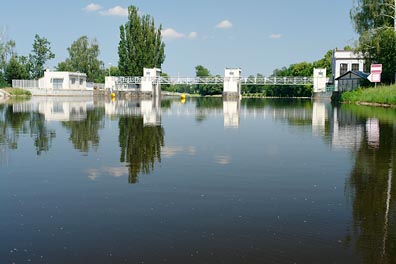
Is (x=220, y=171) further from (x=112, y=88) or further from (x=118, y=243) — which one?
(x=112, y=88)

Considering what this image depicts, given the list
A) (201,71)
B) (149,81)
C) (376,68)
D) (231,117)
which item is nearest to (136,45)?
(149,81)

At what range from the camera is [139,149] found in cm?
Answer: 1419

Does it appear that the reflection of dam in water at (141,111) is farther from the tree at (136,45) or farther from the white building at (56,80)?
the white building at (56,80)

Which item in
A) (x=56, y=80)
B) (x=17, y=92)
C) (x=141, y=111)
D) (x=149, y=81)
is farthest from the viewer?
(x=56, y=80)

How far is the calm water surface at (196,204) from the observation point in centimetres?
548

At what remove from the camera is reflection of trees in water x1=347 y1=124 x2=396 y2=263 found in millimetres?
5535

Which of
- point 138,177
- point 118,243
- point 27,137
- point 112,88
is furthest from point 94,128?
point 112,88

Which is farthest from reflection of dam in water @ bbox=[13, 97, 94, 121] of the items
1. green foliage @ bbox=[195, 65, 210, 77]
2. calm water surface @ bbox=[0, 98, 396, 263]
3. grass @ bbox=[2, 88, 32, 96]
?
green foliage @ bbox=[195, 65, 210, 77]

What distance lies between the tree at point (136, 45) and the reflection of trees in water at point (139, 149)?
6954 centimetres

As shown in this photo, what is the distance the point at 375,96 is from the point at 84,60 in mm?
94673

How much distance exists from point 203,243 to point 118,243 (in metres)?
1.08

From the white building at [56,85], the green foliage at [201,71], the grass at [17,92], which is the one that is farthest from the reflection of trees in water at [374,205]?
the green foliage at [201,71]

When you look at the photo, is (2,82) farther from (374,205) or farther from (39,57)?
(374,205)

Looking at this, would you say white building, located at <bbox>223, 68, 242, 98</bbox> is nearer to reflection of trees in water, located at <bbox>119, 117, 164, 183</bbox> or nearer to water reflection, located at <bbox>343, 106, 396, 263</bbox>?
reflection of trees in water, located at <bbox>119, 117, 164, 183</bbox>
